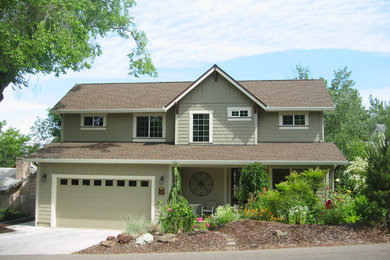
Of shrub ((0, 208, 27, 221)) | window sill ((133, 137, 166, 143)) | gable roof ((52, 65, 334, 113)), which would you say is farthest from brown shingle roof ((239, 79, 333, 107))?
shrub ((0, 208, 27, 221))

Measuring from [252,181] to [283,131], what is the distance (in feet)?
15.0

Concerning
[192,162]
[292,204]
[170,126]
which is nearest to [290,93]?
[170,126]

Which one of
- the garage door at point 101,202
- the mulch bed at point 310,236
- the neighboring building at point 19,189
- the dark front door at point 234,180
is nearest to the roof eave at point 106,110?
the garage door at point 101,202

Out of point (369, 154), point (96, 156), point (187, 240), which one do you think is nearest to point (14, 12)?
point (96, 156)

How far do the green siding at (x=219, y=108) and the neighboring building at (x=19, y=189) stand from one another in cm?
908

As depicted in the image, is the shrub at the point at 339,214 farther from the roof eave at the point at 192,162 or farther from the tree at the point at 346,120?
the tree at the point at 346,120

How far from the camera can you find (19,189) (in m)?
23.4

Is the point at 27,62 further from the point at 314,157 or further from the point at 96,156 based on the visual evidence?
the point at 314,157

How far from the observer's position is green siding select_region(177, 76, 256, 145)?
60.5ft

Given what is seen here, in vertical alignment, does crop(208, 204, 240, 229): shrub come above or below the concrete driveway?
above

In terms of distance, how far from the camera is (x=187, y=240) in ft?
36.2

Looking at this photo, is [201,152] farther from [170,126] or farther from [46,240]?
[46,240]

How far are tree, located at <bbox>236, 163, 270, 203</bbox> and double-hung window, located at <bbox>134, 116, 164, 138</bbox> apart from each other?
18.2ft

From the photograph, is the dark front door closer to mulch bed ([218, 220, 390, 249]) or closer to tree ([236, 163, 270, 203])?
tree ([236, 163, 270, 203])
